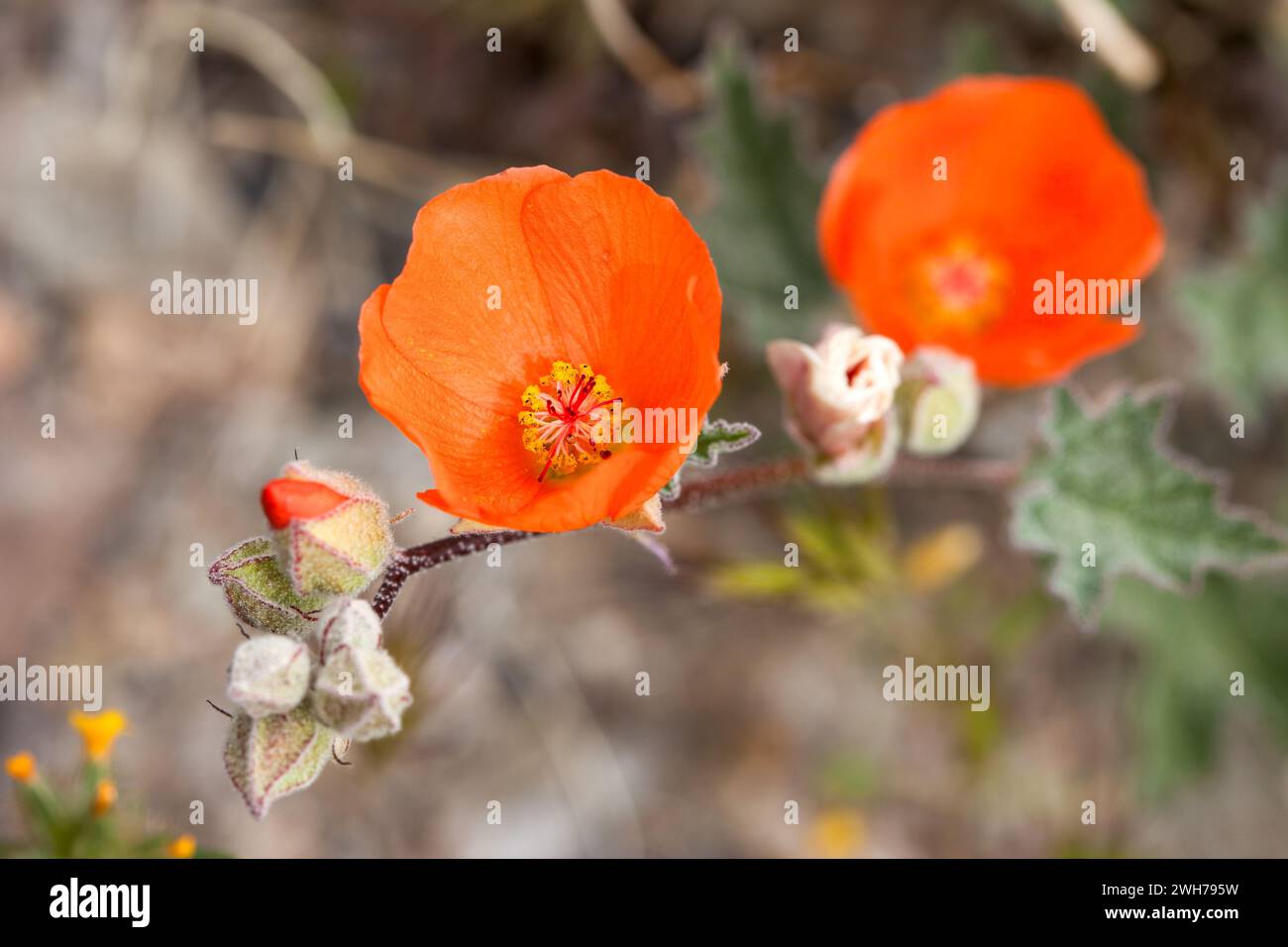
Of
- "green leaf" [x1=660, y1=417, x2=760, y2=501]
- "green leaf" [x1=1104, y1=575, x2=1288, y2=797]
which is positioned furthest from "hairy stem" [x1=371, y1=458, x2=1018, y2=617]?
"green leaf" [x1=1104, y1=575, x2=1288, y2=797]

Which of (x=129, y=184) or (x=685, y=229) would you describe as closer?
(x=685, y=229)

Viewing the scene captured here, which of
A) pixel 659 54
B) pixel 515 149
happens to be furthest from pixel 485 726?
pixel 659 54

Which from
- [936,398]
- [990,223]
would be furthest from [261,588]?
[990,223]

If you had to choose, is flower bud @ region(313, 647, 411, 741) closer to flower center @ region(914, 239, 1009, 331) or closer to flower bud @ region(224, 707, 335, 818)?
flower bud @ region(224, 707, 335, 818)

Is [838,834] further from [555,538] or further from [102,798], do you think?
[102,798]

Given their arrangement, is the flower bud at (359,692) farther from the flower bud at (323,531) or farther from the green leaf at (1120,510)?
the green leaf at (1120,510)

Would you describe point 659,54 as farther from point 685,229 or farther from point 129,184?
point 685,229

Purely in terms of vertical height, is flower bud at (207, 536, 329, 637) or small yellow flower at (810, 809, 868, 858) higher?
flower bud at (207, 536, 329, 637)

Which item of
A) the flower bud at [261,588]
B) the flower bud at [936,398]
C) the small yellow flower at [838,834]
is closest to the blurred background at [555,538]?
the small yellow flower at [838,834]
